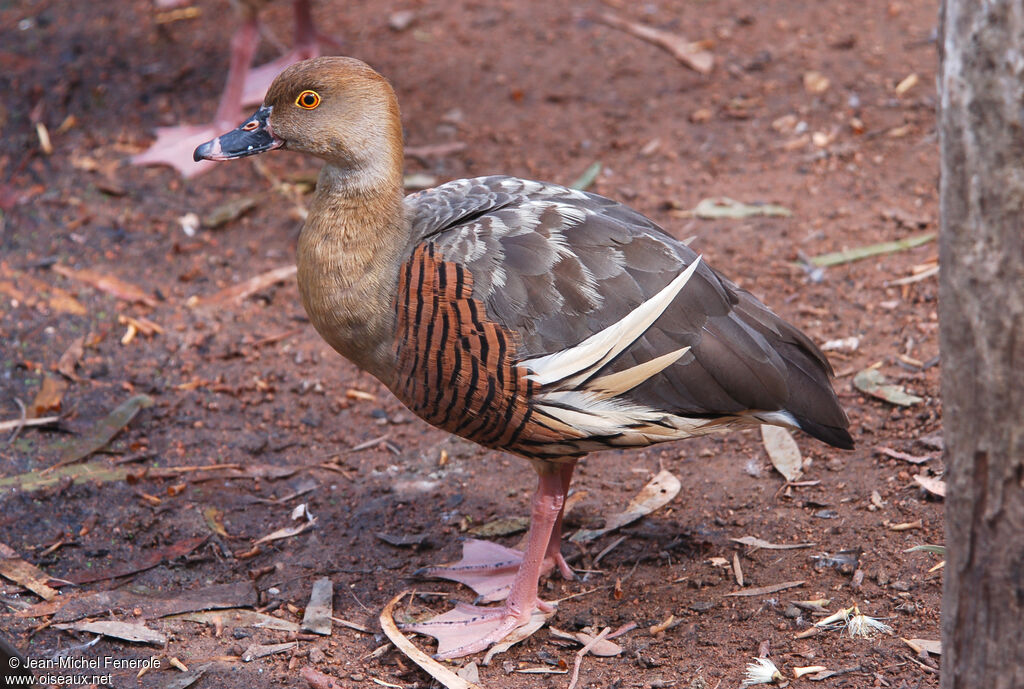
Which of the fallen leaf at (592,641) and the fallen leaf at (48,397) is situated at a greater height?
the fallen leaf at (592,641)

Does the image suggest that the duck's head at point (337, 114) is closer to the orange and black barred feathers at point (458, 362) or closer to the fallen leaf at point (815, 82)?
the orange and black barred feathers at point (458, 362)

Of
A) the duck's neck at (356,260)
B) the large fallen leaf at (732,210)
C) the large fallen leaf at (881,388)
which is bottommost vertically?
the large fallen leaf at (881,388)

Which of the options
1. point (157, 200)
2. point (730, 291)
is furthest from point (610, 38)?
point (730, 291)

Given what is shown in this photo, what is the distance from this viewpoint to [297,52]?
7.51m

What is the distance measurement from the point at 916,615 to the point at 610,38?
555 centimetres

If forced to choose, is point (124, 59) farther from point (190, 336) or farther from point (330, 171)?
point (330, 171)

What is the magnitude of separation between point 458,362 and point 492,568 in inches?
40.9

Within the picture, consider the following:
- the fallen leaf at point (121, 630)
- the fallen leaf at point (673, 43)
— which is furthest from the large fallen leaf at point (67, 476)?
the fallen leaf at point (673, 43)

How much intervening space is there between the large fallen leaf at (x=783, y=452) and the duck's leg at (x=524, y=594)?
110cm

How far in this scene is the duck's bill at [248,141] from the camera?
12.9ft

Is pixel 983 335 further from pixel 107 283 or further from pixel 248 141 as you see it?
pixel 107 283

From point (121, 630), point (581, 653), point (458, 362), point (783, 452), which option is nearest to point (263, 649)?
point (121, 630)

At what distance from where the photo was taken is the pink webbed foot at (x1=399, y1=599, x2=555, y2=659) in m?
3.68

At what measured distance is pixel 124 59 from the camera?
7910 millimetres
